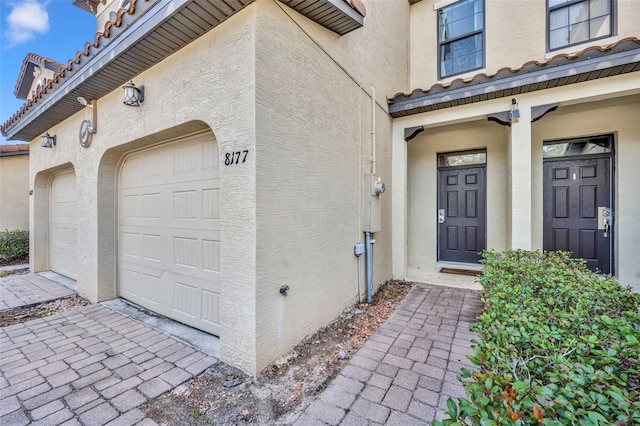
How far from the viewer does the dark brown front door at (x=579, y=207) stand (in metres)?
4.91

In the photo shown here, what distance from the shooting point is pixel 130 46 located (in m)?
3.00

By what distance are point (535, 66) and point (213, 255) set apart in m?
5.01

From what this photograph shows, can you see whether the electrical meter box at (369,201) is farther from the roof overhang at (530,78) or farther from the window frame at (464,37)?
the window frame at (464,37)

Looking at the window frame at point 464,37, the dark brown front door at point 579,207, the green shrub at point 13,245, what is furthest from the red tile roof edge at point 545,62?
the green shrub at point 13,245

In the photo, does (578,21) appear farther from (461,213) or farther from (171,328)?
(171,328)

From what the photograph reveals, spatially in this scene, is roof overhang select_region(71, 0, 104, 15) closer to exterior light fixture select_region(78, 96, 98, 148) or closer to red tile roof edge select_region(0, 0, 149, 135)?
red tile roof edge select_region(0, 0, 149, 135)

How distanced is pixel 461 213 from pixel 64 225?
27.3 feet

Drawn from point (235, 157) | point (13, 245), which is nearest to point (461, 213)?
point (235, 157)

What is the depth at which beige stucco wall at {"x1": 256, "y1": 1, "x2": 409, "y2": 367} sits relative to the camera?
2.52 m

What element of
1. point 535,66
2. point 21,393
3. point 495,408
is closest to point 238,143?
point 495,408

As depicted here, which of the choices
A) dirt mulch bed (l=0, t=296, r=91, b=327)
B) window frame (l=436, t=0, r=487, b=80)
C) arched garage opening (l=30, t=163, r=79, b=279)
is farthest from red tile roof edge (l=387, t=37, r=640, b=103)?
arched garage opening (l=30, t=163, r=79, b=279)

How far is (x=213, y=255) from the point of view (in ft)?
10.4

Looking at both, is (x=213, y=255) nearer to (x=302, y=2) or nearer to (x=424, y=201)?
(x=302, y=2)

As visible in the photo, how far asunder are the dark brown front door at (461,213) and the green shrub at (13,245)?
36.1 ft
